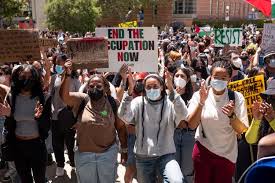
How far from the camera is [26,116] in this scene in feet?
14.1

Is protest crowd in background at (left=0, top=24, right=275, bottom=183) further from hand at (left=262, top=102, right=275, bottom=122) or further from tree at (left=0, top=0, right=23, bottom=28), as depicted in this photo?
tree at (left=0, top=0, right=23, bottom=28)

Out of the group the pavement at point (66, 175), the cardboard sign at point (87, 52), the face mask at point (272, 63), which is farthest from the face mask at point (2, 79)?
the face mask at point (272, 63)

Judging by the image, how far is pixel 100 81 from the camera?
4.12 metres

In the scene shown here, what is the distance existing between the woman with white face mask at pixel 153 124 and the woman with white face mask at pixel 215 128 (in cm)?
20

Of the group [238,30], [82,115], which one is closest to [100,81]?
[82,115]

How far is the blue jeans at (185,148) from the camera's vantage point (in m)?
4.49

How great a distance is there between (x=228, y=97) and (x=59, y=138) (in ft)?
9.21

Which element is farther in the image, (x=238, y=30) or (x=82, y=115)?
(x=238, y=30)

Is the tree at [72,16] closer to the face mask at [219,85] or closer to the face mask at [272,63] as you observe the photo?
the face mask at [272,63]

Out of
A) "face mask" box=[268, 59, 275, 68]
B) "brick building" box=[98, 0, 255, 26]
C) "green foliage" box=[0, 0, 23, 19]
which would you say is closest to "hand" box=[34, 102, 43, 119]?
"face mask" box=[268, 59, 275, 68]

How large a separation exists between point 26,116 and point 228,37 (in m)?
6.31

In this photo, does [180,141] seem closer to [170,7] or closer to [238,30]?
[238,30]

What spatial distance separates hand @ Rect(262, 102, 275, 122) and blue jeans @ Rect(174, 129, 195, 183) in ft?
4.42

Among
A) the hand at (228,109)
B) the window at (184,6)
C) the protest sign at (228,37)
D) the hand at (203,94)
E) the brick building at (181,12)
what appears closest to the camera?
the hand at (228,109)
